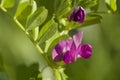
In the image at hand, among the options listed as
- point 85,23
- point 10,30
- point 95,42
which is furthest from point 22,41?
point 85,23

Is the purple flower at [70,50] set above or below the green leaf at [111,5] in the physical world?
above

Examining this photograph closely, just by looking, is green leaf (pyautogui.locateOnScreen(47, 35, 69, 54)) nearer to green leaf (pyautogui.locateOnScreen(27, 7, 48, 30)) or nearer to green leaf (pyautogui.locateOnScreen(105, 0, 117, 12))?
green leaf (pyautogui.locateOnScreen(27, 7, 48, 30))

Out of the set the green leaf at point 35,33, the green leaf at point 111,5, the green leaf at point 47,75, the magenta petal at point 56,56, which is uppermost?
the green leaf at point 35,33

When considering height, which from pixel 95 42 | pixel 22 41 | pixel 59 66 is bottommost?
pixel 95 42

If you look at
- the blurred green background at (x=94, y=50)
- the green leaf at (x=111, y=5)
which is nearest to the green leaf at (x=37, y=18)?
the green leaf at (x=111, y=5)

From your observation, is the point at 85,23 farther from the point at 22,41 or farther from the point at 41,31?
the point at 22,41

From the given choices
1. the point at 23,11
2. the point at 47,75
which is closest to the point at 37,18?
the point at 23,11

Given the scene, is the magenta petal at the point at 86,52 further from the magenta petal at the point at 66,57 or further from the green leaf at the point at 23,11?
the green leaf at the point at 23,11

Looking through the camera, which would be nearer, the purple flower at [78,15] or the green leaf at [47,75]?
the purple flower at [78,15]
